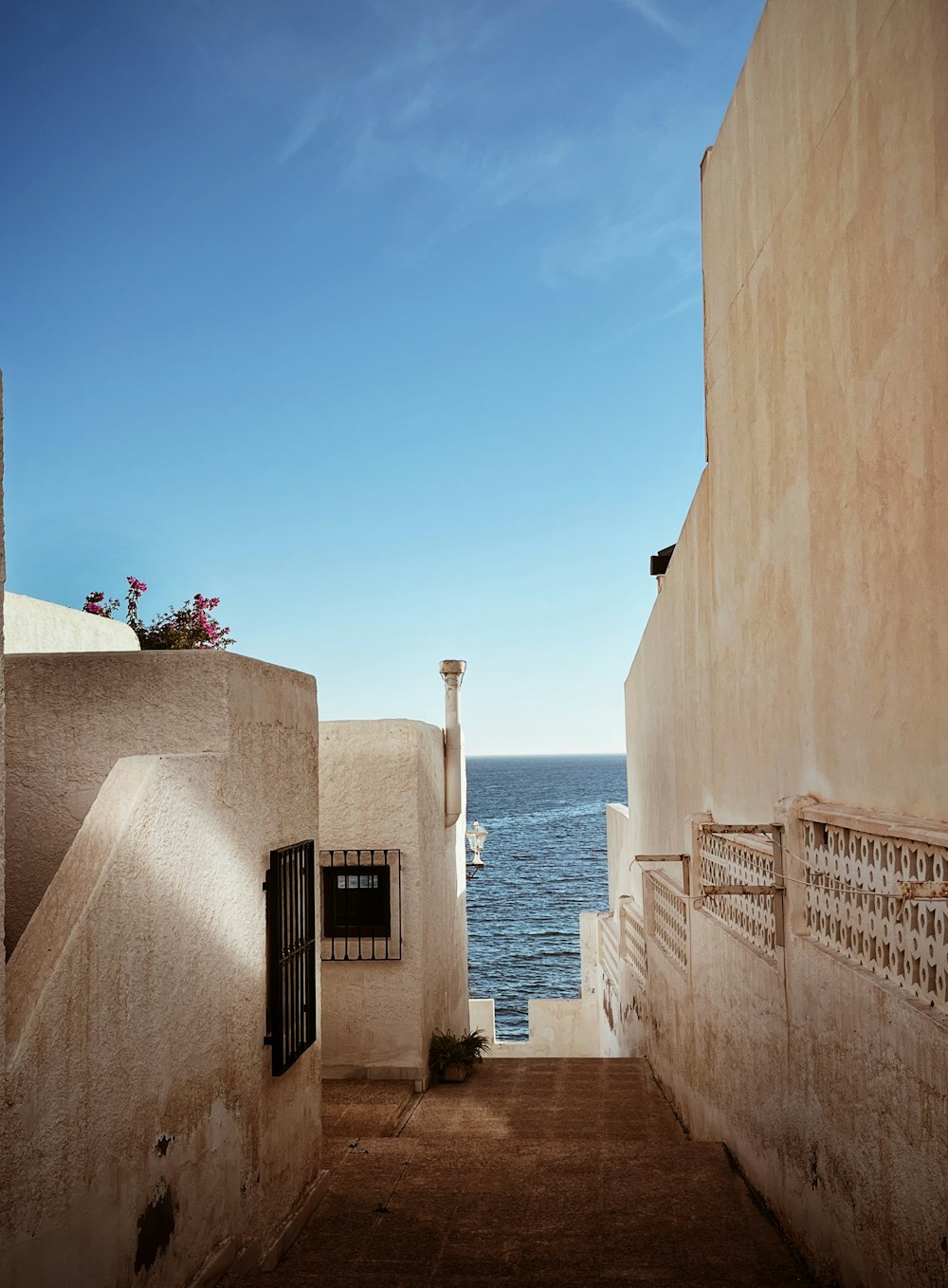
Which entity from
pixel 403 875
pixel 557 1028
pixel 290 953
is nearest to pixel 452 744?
pixel 403 875

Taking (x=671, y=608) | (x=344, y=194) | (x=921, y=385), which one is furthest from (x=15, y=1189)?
(x=344, y=194)

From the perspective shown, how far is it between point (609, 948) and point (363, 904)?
8.07m

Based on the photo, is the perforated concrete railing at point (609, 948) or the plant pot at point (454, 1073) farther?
the perforated concrete railing at point (609, 948)

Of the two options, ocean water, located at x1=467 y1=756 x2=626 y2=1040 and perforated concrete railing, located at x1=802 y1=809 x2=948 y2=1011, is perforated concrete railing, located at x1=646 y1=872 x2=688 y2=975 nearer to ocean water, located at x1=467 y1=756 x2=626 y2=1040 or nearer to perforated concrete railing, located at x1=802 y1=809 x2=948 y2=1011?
perforated concrete railing, located at x1=802 y1=809 x2=948 y2=1011

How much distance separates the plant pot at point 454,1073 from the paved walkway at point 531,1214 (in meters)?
1.94

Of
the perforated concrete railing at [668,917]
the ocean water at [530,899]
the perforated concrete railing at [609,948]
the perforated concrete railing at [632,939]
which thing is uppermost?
the perforated concrete railing at [668,917]

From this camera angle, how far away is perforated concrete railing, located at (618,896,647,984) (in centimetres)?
1258

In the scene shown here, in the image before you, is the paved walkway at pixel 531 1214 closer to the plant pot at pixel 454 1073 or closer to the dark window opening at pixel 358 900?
the plant pot at pixel 454 1073

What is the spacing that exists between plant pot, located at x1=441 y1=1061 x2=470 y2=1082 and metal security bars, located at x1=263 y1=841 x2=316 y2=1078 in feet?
17.6

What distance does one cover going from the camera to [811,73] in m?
5.16

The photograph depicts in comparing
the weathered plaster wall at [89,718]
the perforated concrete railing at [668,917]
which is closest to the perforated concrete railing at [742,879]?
the perforated concrete railing at [668,917]

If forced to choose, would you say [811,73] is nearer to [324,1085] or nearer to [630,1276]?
[630,1276]

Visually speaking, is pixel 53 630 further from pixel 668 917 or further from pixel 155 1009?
pixel 668 917

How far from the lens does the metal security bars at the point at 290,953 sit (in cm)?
534
